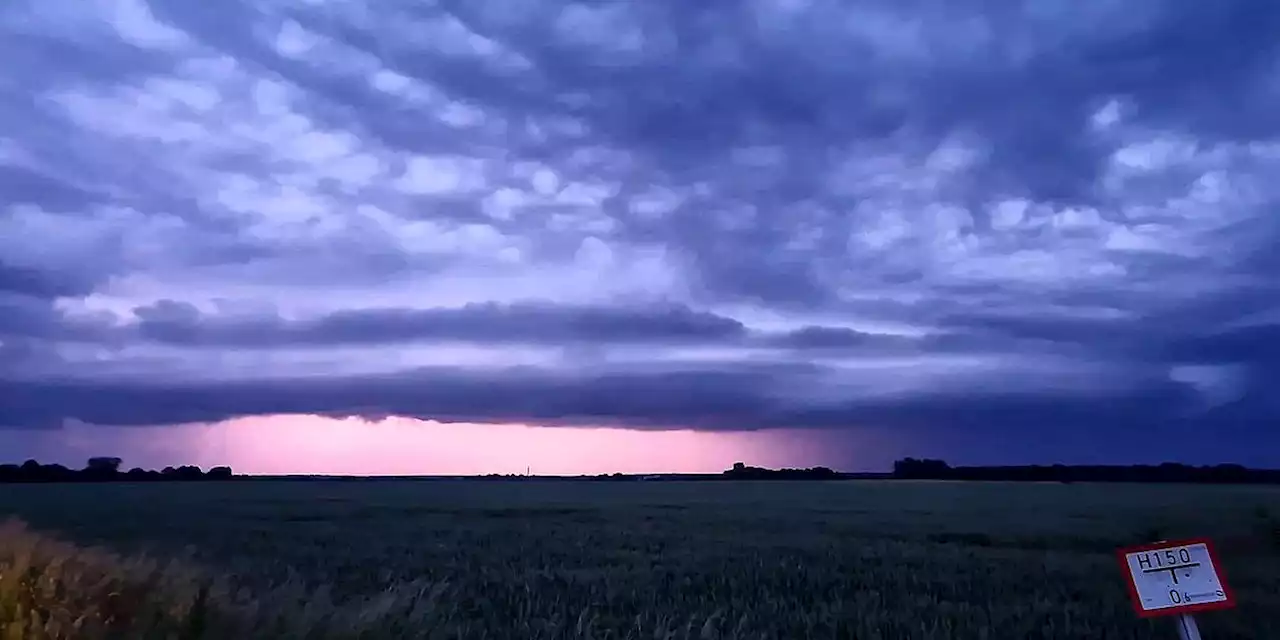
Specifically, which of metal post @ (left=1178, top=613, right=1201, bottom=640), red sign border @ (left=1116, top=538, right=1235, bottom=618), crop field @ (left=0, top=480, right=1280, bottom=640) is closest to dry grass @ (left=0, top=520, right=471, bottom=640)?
crop field @ (left=0, top=480, right=1280, bottom=640)

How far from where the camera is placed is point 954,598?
583 inches

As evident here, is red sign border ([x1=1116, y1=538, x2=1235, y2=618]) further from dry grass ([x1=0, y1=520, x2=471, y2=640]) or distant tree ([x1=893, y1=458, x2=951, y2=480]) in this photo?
distant tree ([x1=893, y1=458, x2=951, y2=480])

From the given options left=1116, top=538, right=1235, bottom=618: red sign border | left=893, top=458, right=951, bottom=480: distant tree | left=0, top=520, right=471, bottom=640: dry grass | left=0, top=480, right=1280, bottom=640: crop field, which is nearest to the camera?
left=1116, top=538, right=1235, bottom=618: red sign border

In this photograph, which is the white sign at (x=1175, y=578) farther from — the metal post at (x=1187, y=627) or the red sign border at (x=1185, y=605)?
the metal post at (x=1187, y=627)

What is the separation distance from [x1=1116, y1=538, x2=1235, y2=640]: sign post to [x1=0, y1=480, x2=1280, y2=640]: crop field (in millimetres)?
4763

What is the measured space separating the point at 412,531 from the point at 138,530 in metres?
8.83

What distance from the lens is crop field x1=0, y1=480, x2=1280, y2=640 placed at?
902 cm

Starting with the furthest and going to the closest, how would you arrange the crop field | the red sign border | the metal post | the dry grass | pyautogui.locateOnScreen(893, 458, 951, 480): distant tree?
pyautogui.locateOnScreen(893, 458, 951, 480): distant tree, the crop field, the dry grass, the metal post, the red sign border

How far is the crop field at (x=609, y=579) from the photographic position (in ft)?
29.6

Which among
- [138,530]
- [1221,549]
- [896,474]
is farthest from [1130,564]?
[896,474]

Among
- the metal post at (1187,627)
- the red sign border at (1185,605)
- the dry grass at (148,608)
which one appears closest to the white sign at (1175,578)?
the red sign border at (1185,605)

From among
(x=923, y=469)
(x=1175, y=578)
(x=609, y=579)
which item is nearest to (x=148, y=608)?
(x=1175, y=578)

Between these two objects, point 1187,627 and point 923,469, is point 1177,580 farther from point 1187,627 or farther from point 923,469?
point 923,469

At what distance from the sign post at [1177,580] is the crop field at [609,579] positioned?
476 centimetres
